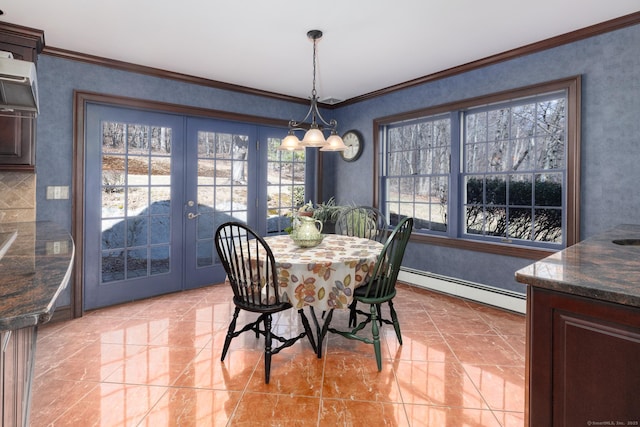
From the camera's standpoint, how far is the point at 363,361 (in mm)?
2449

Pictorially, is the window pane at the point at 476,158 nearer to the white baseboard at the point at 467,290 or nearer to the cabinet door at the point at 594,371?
the white baseboard at the point at 467,290

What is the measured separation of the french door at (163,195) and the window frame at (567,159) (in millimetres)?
2002

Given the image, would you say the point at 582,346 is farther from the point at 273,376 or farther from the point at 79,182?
the point at 79,182

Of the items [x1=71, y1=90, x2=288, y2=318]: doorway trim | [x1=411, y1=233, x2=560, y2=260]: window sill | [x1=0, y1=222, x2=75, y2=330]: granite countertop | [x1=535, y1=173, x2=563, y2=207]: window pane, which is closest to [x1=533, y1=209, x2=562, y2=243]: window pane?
[x1=535, y1=173, x2=563, y2=207]: window pane

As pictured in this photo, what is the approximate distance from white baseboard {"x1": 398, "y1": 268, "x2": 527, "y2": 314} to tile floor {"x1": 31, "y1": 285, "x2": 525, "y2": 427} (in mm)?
158

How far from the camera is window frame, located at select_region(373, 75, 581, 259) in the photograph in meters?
2.94

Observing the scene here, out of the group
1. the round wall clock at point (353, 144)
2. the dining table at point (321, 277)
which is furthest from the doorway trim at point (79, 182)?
the round wall clock at point (353, 144)

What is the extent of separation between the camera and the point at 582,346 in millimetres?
1071

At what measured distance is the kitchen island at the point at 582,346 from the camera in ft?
3.28

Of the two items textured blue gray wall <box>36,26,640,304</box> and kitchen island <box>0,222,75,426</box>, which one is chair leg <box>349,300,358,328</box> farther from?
kitchen island <box>0,222,75,426</box>

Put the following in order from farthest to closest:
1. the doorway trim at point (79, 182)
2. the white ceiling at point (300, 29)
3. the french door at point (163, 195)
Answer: the french door at point (163, 195)
the doorway trim at point (79, 182)
the white ceiling at point (300, 29)

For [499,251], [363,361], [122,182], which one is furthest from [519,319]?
[122,182]

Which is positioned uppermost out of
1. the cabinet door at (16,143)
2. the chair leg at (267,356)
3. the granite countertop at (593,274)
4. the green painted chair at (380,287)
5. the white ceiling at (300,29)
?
the white ceiling at (300,29)

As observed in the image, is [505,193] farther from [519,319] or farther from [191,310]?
[191,310]
